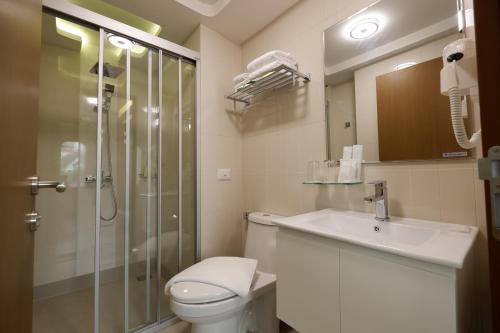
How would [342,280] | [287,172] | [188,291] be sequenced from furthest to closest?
[287,172] < [188,291] < [342,280]

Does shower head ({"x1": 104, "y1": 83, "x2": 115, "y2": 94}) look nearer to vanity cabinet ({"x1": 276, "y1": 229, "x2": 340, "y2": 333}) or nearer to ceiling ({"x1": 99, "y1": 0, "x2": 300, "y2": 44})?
ceiling ({"x1": 99, "y1": 0, "x2": 300, "y2": 44})

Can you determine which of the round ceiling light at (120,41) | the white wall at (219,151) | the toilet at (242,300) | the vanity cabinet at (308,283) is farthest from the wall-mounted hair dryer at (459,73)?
the round ceiling light at (120,41)

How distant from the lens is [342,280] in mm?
776

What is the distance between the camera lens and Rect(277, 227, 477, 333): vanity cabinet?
58 centimetres

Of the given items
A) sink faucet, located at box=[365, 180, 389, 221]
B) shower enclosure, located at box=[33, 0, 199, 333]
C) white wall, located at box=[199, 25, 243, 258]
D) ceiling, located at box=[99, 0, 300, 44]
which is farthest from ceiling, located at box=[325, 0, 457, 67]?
shower enclosure, located at box=[33, 0, 199, 333]

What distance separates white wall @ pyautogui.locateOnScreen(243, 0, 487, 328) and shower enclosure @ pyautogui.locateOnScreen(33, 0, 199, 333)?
526 mm

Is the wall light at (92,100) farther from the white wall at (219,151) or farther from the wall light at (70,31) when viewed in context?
the white wall at (219,151)

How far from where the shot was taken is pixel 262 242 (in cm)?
146

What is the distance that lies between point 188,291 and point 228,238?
0.79 m

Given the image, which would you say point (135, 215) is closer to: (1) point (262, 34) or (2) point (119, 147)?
(2) point (119, 147)

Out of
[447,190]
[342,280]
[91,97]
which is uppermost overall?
[91,97]

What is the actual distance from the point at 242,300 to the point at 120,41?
1732 mm

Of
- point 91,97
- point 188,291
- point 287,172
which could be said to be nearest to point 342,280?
point 188,291

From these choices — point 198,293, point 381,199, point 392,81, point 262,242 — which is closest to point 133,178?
point 198,293
